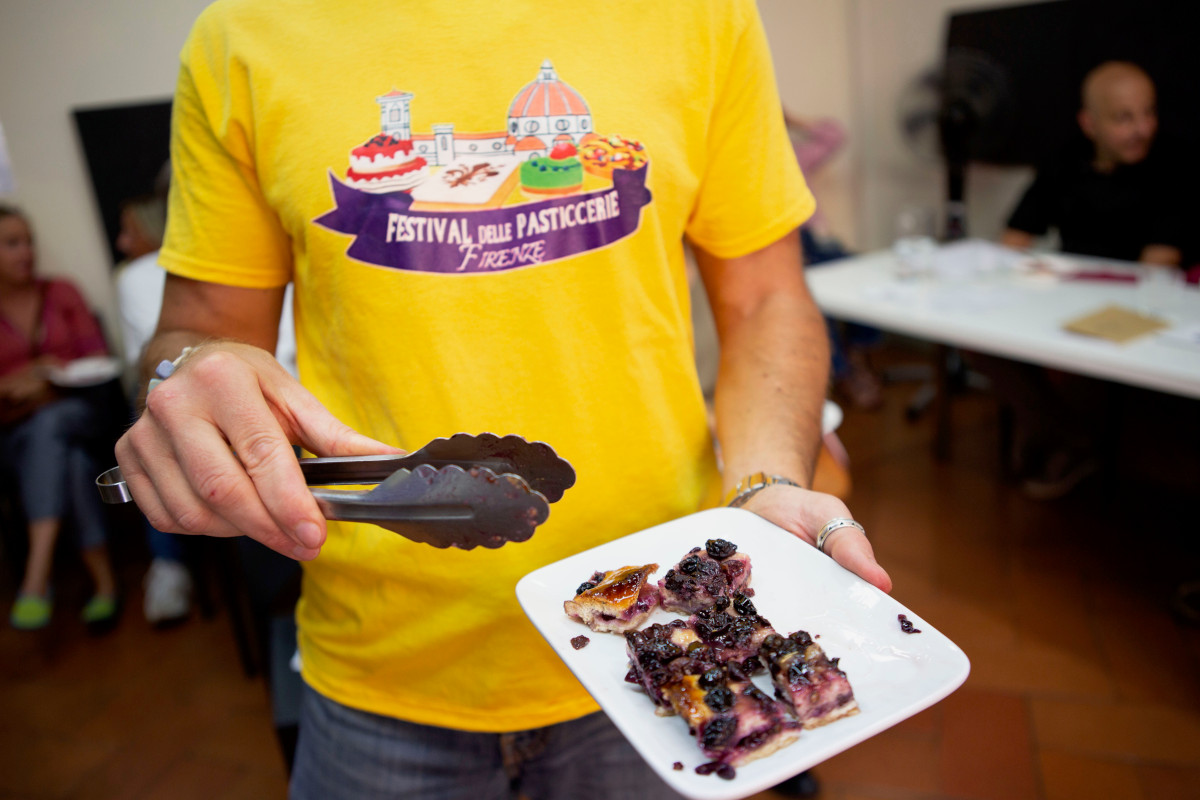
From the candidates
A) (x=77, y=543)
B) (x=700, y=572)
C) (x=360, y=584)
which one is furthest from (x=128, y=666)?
(x=700, y=572)

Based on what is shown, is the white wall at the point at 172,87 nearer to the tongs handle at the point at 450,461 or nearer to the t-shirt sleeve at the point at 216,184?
the t-shirt sleeve at the point at 216,184

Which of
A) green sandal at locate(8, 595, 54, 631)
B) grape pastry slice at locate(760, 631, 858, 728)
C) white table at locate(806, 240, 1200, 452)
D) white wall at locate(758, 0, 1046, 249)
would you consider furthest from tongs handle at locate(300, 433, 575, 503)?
white wall at locate(758, 0, 1046, 249)

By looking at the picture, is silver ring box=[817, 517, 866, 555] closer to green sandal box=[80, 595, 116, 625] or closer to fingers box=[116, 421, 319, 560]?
fingers box=[116, 421, 319, 560]

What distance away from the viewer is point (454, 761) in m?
0.98

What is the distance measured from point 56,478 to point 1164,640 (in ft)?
12.0

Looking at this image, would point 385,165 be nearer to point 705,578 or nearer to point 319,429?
point 319,429

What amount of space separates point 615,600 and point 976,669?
191cm

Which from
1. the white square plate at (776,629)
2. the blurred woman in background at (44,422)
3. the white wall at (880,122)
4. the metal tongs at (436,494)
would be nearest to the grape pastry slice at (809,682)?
the white square plate at (776,629)

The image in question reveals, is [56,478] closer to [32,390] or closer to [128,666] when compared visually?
[32,390]

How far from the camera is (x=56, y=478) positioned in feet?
9.41

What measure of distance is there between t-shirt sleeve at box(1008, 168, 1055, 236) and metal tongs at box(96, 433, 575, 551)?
3534 mm

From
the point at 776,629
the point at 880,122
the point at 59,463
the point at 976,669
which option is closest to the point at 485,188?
the point at 776,629

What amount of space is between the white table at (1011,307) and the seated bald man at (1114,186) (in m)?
0.19

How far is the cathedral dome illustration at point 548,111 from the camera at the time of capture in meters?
0.81
